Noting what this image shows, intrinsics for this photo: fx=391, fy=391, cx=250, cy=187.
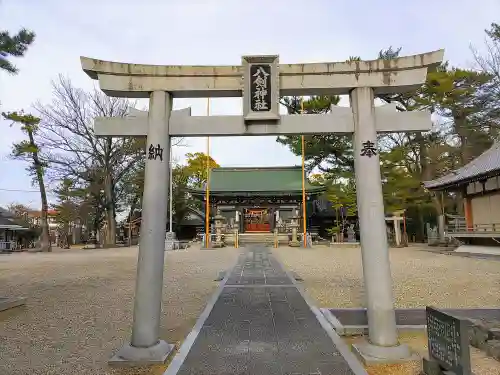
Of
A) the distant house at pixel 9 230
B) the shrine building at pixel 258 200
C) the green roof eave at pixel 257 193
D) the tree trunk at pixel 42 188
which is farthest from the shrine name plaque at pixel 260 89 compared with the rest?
the distant house at pixel 9 230

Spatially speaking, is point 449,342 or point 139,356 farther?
point 139,356

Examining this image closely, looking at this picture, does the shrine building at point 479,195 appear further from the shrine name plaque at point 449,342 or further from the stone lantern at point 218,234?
the shrine name plaque at point 449,342

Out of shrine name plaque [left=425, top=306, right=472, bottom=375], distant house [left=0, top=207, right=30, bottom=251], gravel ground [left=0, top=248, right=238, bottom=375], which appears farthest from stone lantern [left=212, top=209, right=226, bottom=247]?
shrine name plaque [left=425, top=306, right=472, bottom=375]

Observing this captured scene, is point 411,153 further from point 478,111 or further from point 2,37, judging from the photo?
point 2,37

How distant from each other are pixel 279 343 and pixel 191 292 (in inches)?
187

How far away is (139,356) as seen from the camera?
476cm

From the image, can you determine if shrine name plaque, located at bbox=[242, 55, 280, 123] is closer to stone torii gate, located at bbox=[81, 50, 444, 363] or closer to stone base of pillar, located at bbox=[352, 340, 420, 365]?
stone torii gate, located at bbox=[81, 50, 444, 363]

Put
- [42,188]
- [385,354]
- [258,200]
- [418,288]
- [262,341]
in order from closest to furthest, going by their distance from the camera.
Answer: [385,354]
[262,341]
[418,288]
[42,188]
[258,200]

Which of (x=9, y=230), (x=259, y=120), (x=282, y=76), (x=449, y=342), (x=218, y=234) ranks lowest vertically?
(x=449, y=342)

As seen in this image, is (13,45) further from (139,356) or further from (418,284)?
(418,284)

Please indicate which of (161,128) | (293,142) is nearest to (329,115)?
(161,128)

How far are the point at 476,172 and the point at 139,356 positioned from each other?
19457mm

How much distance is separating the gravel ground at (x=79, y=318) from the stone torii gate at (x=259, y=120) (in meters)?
0.86

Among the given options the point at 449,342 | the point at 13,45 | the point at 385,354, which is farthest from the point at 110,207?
the point at 449,342
